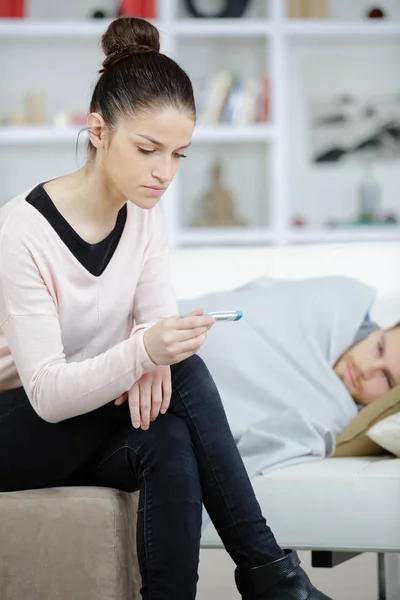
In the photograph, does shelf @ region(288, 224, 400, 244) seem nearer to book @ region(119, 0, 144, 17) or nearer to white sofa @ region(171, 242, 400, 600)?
book @ region(119, 0, 144, 17)

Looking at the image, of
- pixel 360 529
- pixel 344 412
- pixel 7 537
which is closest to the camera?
pixel 7 537

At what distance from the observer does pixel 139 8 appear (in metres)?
4.34

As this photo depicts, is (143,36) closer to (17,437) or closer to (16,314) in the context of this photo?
(16,314)

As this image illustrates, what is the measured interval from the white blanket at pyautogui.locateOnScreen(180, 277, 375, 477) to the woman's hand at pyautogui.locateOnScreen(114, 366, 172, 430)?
53 cm

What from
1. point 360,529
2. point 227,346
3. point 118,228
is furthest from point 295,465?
point 118,228

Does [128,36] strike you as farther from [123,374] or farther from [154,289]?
[123,374]

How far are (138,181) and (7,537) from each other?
57 cm

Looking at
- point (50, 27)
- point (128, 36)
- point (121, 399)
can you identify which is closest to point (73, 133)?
point (50, 27)

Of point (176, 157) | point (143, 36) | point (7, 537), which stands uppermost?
point (143, 36)

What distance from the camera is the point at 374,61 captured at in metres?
4.59

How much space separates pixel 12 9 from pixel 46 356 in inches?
131

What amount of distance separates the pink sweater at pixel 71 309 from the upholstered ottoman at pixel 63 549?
0.14 meters

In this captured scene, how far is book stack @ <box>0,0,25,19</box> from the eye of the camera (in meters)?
4.36

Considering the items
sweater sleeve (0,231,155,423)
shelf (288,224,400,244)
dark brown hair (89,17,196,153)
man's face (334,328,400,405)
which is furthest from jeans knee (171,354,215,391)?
shelf (288,224,400,244)
